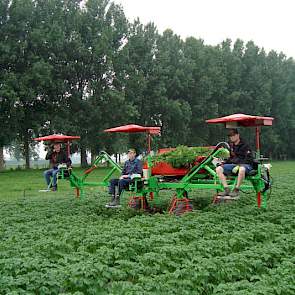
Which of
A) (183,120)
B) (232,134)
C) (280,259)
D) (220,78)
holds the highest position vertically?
(220,78)

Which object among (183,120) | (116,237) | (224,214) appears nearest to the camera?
(116,237)

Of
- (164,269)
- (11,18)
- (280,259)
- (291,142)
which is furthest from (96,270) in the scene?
(291,142)

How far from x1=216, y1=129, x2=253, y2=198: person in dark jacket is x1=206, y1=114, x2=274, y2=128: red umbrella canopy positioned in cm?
22

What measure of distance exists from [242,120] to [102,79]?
32706 millimetres

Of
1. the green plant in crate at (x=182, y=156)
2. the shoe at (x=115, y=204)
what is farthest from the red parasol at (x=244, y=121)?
the shoe at (x=115, y=204)

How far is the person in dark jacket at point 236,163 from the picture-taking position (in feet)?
37.9

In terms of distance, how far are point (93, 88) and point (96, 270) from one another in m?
37.8

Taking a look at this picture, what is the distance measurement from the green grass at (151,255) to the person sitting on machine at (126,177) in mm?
1635

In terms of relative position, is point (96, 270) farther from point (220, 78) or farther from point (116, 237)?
point (220, 78)

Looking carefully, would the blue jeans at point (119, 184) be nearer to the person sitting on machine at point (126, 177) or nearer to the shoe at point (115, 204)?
the person sitting on machine at point (126, 177)

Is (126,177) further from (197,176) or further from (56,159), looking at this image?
(56,159)

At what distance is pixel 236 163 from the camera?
12.0 m

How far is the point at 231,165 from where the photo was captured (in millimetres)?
11891

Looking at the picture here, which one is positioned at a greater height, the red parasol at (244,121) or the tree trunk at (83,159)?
the red parasol at (244,121)
